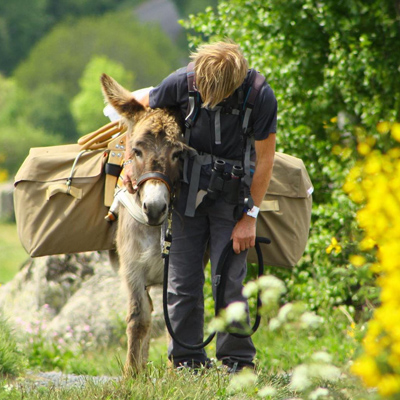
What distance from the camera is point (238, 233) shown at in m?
4.06

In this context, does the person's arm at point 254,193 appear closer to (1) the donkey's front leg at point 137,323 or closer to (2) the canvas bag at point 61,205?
(1) the donkey's front leg at point 137,323

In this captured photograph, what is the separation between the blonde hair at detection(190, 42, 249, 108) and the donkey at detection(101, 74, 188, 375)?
320mm

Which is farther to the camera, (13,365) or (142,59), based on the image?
(142,59)

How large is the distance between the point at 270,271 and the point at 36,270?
251cm

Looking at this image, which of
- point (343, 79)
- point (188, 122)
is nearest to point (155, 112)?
point (188, 122)

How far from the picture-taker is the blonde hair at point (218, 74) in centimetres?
380

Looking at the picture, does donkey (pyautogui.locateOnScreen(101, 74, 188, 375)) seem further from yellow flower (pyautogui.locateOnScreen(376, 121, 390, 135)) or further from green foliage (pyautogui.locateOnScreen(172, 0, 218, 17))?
green foliage (pyautogui.locateOnScreen(172, 0, 218, 17))

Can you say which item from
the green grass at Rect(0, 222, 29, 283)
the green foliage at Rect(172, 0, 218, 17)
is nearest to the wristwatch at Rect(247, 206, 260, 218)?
the green grass at Rect(0, 222, 29, 283)

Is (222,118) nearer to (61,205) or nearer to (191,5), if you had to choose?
(61,205)

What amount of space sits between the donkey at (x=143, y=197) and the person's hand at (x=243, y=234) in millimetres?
411

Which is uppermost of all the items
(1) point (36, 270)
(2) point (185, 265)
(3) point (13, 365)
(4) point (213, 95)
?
(4) point (213, 95)

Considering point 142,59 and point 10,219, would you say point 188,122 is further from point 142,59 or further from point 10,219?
point 142,59

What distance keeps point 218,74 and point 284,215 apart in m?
1.24

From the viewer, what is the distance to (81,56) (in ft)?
255
